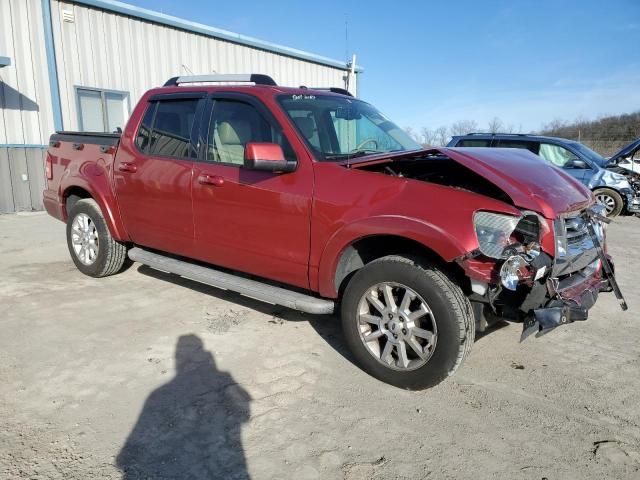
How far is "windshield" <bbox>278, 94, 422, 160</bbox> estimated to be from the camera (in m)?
3.82

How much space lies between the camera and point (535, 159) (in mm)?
3826

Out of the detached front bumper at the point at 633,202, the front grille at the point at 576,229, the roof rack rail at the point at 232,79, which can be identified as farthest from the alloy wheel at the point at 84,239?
the detached front bumper at the point at 633,202

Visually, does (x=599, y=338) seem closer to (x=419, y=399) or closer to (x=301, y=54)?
(x=419, y=399)

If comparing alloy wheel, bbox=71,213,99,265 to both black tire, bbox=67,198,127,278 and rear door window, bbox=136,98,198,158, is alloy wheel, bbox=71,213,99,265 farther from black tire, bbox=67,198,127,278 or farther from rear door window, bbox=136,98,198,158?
rear door window, bbox=136,98,198,158

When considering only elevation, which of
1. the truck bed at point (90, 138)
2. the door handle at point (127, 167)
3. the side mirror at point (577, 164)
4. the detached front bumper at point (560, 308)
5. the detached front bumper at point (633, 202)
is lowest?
the detached front bumper at point (633, 202)

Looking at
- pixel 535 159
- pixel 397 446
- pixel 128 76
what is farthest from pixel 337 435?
pixel 128 76

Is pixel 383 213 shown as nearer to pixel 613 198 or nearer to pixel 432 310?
pixel 432 310

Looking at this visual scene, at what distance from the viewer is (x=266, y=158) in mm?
3422

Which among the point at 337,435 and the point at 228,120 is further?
the point at 228,120

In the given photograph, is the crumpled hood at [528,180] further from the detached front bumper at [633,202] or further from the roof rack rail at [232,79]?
the detached front bumper at [633,202]

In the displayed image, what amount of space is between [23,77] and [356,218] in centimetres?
992

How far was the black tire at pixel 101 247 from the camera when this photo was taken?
17.3 feet

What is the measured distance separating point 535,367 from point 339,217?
1.86 metres

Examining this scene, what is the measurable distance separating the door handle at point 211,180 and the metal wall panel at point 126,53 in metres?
8.41
